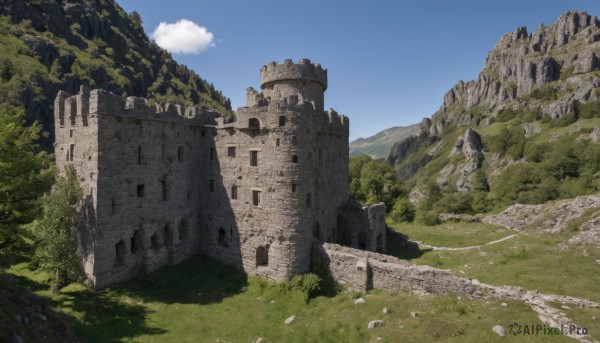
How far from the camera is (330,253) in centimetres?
3042

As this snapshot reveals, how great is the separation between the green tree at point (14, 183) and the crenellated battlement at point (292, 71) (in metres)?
22.4

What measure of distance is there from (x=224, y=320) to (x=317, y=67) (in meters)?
27.1

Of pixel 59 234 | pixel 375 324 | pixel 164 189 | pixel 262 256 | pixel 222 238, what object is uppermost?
pixel 164 189

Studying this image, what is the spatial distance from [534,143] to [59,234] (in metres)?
134

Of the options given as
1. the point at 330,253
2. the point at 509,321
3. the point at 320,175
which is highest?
the point at 320,175

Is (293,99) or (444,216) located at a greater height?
(293,99)

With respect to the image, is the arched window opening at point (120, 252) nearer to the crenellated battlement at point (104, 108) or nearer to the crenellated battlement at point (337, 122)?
the crenellated battlement at point (104, 108)

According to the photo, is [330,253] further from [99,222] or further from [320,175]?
[99,222]

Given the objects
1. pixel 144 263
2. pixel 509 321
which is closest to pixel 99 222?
pixel 144 263

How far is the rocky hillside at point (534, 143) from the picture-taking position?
7825 cm

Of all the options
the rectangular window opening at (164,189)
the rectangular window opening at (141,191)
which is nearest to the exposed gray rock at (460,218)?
the rectangular window opening at (164,189)

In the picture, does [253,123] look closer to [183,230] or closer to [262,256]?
[262,256]

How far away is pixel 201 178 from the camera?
36.4 meters

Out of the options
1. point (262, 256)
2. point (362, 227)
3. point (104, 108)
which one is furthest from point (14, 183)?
point (362, 227)
